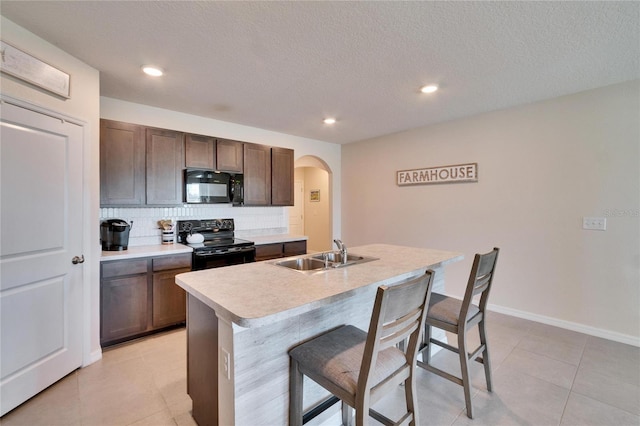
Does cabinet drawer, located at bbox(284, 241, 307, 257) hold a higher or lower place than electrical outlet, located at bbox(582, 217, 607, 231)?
lower

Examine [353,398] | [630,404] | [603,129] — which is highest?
[603,129]

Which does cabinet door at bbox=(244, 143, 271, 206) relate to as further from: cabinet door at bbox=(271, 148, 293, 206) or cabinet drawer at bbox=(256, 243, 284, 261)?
cabinet drawer at bbox=(256, 243, 284, 261)

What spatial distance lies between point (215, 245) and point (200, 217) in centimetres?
70

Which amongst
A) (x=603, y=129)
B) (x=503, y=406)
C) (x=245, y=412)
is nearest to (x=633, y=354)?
(x=503, y=406)

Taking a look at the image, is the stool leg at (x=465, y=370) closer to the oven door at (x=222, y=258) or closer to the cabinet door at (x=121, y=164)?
the oven door at (x=222, y=258)

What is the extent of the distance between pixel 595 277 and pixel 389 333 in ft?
10.1

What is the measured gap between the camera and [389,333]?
1194 millimetres

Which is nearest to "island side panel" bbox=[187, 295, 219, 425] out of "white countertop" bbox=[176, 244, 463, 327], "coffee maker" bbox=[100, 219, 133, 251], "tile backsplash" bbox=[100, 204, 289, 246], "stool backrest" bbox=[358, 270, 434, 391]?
"white countertop" bbox=[176, 244, 463, 327]

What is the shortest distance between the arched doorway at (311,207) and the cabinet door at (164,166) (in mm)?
4019

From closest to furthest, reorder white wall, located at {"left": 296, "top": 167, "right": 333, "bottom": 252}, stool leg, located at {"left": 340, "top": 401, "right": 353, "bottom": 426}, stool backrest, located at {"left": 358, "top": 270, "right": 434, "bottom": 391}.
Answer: stool backrest, located at {"left": 358, "top": 270, "right": 434, "bottom": 391} < stool leg, located at {"left": 340, "top": 401, "right": 353, "bottom": 426} < white wall, located at {"left": 296, "top": 167, "right": 333, "bottom": 252}

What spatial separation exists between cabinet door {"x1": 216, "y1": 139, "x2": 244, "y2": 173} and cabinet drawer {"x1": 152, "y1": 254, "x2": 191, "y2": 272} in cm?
121

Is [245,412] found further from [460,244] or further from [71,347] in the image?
[460,244]

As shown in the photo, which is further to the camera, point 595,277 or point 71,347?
point 595,277

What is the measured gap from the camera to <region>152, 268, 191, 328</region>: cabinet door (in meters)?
2.88
